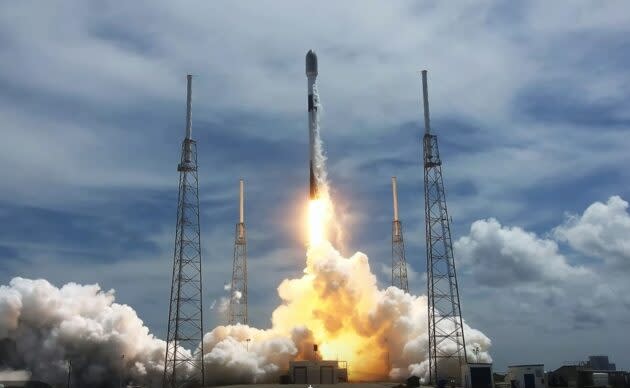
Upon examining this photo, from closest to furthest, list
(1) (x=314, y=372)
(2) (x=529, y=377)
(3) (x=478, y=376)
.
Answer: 1. (3) (x=478, y=376)
2. (2) (x=529, y=377)
3. (1) (x=314, y=372)

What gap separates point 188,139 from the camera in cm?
8412

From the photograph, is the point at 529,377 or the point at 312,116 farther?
the point at 312,116

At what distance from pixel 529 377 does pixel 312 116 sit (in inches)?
1674

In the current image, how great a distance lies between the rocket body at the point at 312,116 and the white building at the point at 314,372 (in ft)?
71.9

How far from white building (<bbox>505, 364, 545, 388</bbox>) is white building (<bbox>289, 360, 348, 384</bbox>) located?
74.3 ft

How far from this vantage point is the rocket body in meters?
94.9

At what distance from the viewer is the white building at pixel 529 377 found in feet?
277

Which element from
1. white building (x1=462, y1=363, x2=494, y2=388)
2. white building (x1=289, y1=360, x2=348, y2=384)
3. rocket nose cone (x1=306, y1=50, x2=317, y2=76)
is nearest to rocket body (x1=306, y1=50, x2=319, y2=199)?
rocket nose cone (x1=306, y1=50, x2=317, y2=76)

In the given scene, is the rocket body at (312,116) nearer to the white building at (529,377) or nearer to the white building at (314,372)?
the white building at (314,372)

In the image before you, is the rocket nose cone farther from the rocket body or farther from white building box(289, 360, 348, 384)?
white building box(289, 360, 348, 384)

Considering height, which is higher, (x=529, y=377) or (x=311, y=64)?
(x=311, y=64)

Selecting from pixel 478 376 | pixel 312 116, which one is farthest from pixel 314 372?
pixel 312 116

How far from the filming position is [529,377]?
84938 millimetres

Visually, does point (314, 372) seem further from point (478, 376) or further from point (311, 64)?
point (311, 64)
